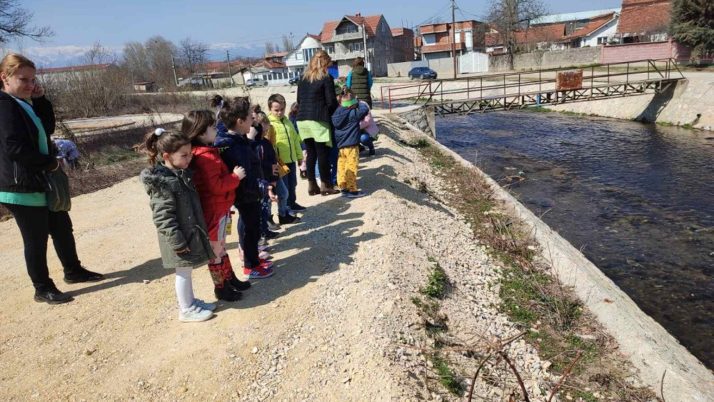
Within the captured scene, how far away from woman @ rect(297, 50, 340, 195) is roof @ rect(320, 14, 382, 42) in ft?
179

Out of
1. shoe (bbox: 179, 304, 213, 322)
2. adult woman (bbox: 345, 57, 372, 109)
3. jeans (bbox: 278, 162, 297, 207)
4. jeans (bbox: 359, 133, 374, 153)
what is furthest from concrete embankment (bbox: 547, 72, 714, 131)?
shoe (bbox: 179, 304, 213, 322)

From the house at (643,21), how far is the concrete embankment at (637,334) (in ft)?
141

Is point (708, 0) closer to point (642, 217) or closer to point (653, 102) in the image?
point (653, 102)

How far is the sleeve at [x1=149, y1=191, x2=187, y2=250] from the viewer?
145 inches

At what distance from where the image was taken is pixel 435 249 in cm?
630

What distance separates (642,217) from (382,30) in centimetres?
5728

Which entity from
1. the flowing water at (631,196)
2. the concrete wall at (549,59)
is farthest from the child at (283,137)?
the concrete wall at (549,59)

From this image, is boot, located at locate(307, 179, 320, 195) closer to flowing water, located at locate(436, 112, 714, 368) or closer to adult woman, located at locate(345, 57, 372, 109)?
adult woman, located at locate(345, 57, 372, 109)

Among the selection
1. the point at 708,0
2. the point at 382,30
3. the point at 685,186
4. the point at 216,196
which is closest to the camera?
the point at 216,196

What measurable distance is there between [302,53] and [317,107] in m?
68.7

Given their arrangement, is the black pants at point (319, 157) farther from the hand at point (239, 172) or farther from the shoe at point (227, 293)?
the shoe at point (227, 293)

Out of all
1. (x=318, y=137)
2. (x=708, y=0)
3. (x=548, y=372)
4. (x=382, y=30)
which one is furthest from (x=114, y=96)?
(x=382, y=30)

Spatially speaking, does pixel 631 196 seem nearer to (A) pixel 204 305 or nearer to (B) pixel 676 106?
(A) pixel 204 305

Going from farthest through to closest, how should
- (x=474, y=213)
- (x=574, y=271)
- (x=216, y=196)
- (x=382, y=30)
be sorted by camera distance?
(x=382, y=30) < (x=474, y=213) < (x=574, y=271) < (x=216, y=196)
